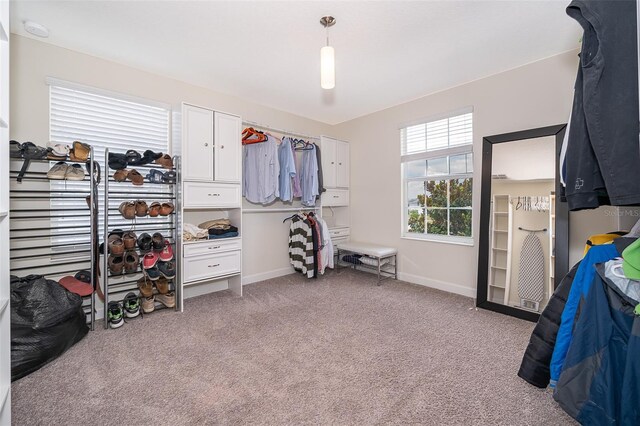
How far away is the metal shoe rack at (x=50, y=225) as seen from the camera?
2350mm

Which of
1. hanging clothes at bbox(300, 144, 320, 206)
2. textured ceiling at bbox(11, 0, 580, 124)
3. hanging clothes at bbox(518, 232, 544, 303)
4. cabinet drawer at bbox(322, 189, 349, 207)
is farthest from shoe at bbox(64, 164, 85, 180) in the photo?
hanging clothes at bbox(518, 232, 544, 303)

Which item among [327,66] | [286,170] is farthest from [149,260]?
[327,66]

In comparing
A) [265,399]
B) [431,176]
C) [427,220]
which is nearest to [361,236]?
[427,220]

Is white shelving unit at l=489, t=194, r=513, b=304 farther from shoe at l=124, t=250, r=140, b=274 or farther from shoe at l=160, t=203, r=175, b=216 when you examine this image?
shoe at l=124, t=250, r=140, b=274

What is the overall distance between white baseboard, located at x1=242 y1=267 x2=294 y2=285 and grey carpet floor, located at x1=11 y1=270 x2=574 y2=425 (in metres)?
0.90

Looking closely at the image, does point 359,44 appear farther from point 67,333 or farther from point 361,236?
point 67,333

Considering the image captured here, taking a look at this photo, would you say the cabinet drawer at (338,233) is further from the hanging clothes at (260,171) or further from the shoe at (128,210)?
the shoe at (128,210)

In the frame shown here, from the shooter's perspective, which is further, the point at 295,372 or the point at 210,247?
the point at 210,247

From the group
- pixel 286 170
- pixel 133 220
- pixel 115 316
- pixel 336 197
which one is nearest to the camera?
pixel 115 316

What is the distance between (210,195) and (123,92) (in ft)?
4.38

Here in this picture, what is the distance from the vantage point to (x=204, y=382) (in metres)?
1.76

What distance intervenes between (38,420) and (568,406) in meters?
→ 2.56

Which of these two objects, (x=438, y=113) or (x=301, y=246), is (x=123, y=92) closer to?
(x=301, y=246)

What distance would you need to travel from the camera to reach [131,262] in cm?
265
